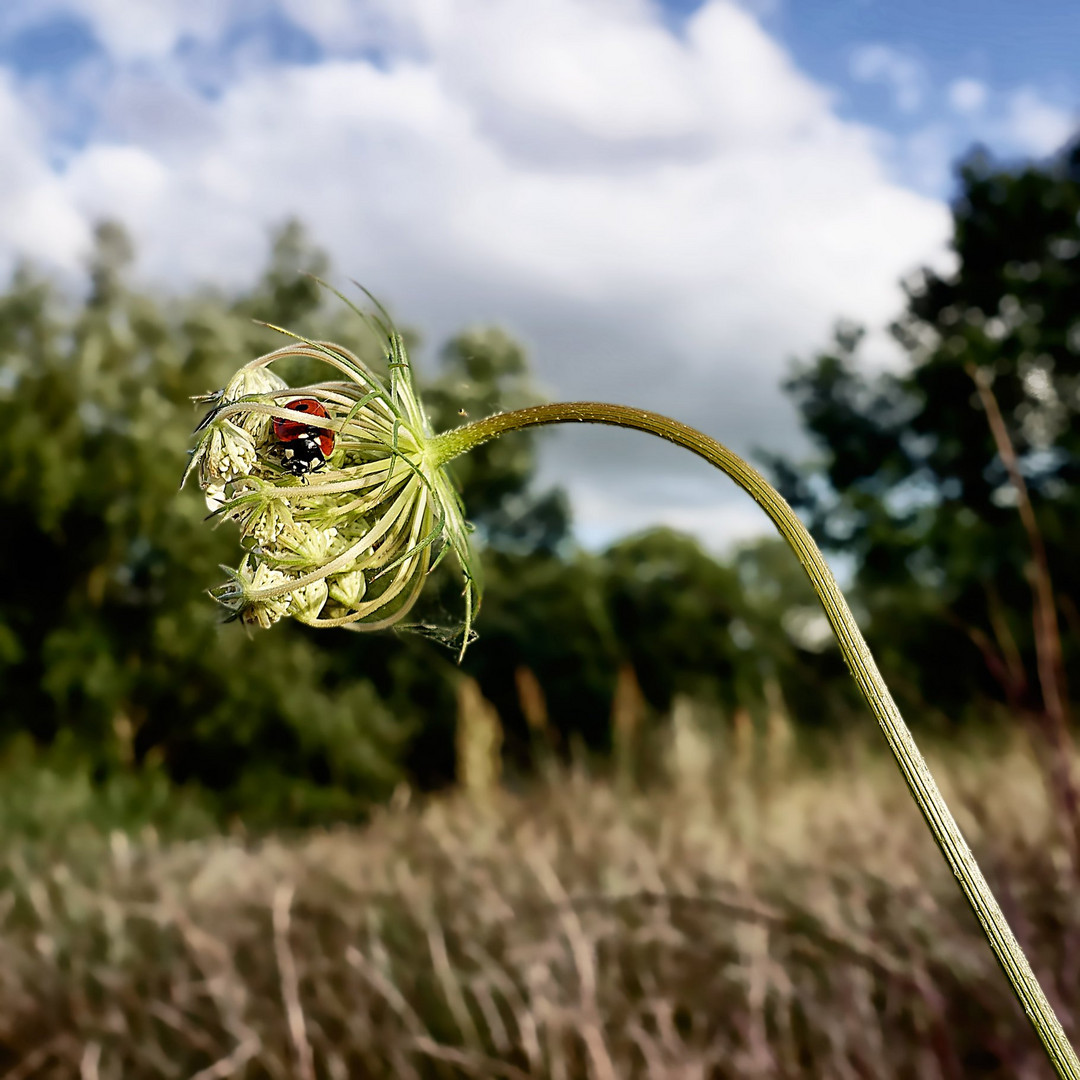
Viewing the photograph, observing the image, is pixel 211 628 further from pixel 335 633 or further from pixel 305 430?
pixel 305 430

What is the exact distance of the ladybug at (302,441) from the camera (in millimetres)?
818

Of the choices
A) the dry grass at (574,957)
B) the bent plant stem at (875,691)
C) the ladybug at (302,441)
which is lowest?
the dry grass at (574,957)

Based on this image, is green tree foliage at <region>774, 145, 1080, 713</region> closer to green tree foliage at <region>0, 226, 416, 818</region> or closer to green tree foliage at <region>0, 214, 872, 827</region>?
green tree foliage at <region>0, 214, 872, 827</region>

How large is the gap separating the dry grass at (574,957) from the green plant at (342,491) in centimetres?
102

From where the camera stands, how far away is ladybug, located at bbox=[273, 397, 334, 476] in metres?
0.82

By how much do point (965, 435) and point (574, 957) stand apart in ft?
37.9

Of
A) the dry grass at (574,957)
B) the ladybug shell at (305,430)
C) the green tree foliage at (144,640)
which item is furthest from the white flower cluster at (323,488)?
the green tree foliage at (144,640)

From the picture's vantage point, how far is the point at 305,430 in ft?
2.70

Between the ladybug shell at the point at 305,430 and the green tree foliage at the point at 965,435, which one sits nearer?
the ladybug shell at the point at 305,430

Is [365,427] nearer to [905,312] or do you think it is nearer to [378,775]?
[378,775]

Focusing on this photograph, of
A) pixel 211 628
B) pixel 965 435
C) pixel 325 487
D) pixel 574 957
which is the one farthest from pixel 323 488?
pixel 965 435

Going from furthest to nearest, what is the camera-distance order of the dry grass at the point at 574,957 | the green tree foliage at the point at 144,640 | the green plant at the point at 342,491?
the green tree foliage at the point at 144,640, the dry grass at the point at 574,957, the green plant at the point at 342,491

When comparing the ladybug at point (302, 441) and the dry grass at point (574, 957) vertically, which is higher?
the ladybug at point (302, 441)

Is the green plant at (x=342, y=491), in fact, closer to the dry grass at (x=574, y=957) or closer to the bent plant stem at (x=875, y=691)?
the bent plant stem at (x=875, y=691)
